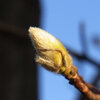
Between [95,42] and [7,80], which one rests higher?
[95,42]

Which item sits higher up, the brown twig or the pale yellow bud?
the pale yellow bud

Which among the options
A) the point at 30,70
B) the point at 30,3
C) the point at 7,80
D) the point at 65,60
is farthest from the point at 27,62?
the point at 65,60

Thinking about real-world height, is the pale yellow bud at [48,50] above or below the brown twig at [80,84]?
above

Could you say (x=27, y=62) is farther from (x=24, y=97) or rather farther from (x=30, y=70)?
(x=24, y=97)
